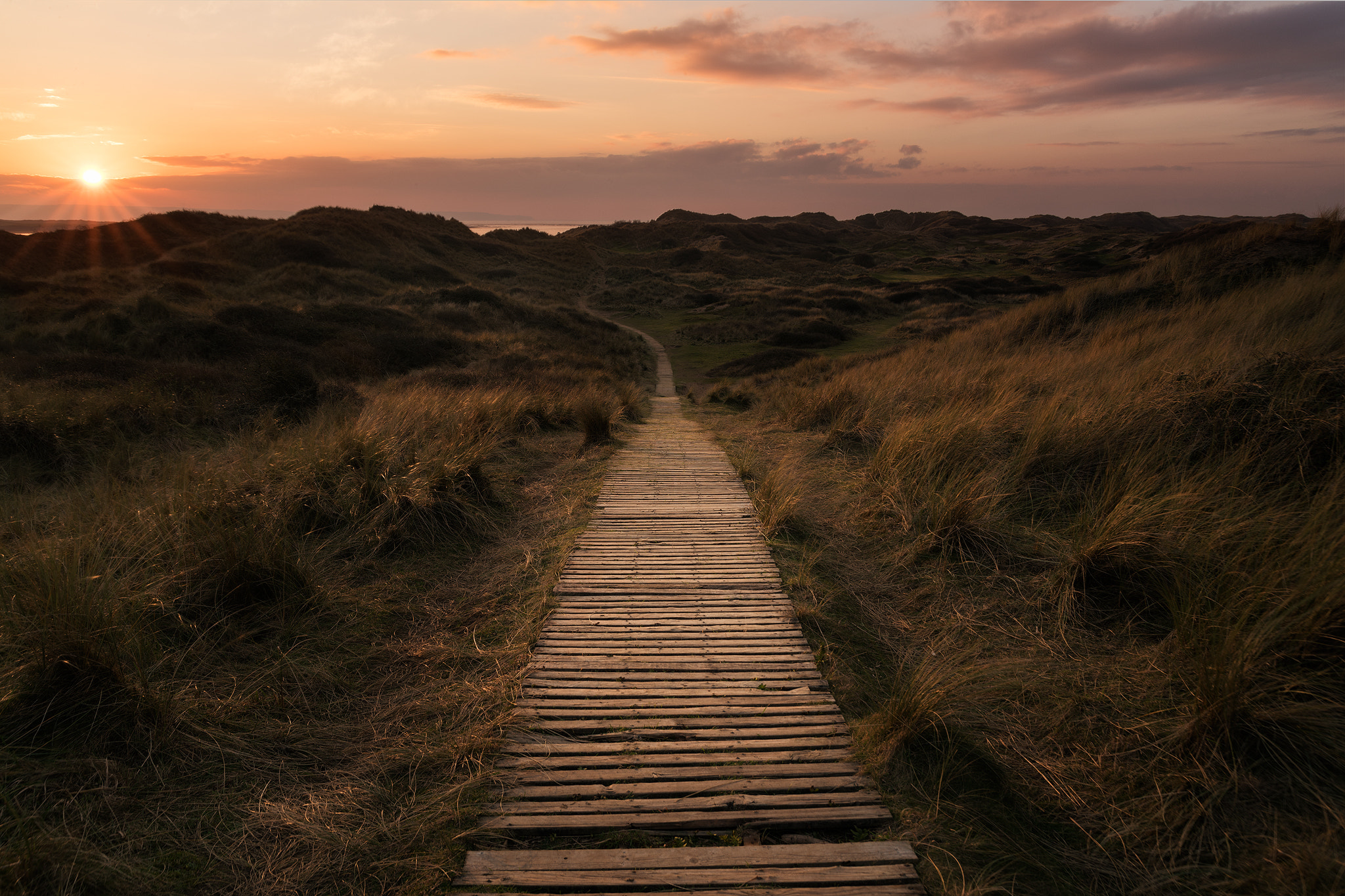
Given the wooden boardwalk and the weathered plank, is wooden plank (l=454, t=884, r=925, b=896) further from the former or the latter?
the weathered plank

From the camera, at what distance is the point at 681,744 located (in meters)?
3.18

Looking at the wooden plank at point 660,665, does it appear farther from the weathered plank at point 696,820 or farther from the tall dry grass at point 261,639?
the weathered plank at point 696,820

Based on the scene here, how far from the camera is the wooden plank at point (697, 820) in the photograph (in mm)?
2689

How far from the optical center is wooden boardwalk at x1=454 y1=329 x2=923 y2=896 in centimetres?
249

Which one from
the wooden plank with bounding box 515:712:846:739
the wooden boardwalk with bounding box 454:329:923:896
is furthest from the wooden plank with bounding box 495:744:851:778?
the wooden plank with bounding box 515:712:846:739

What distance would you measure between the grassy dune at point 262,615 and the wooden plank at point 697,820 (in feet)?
0.91

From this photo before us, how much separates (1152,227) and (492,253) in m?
103

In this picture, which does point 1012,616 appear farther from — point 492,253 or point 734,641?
point 492,253

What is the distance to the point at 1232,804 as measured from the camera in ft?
8.25

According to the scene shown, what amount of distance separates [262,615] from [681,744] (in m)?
2.90

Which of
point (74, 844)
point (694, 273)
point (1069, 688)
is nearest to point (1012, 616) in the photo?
point (1069, 688)

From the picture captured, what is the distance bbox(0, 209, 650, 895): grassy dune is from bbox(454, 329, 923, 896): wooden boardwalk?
0.95ft

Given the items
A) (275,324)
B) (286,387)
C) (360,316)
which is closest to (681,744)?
(286,387)

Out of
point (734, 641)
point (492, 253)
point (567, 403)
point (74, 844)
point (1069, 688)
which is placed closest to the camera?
point (74, 844)
